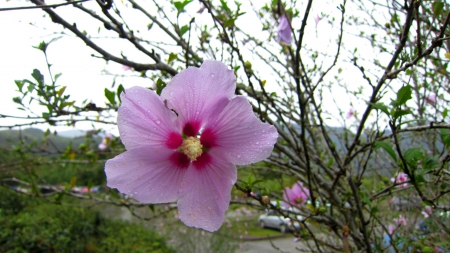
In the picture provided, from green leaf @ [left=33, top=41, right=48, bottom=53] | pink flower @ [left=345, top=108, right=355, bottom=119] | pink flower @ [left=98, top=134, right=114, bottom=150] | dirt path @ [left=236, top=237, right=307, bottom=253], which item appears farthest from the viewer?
dirt path @ [left=236, top=237, right=307, bottom=253]

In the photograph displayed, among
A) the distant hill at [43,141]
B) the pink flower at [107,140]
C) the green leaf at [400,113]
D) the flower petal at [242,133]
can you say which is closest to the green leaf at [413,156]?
the green leaf at [400,113]

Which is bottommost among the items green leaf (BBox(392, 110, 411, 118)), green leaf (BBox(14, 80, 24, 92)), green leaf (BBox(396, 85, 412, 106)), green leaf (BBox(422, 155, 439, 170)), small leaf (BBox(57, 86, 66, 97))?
green leaf (BBox(14, 80, 24, 92))

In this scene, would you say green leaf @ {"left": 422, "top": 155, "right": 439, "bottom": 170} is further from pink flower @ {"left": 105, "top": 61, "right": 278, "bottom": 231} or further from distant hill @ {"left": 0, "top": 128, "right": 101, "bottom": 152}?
distant hill @ {"left": 0, "top": 128, "right": 101, "bottom": 152}

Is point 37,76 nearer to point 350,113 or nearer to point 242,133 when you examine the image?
point 242,133

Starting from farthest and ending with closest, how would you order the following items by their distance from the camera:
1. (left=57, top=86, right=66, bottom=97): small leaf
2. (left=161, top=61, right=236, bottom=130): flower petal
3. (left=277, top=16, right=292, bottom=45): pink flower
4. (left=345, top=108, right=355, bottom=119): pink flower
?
(left=345, top=108, right=355, bottom=119): pink flower, (left=277, top=16, right=292, bottom=45): pink flower, (left=57, top=86, right=66, bottom=97): small leaf, (left=161, top=61, right=236, bottom=130): flower petal

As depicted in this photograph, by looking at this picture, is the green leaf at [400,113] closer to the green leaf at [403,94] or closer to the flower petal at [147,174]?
the green leaf at [403,94]

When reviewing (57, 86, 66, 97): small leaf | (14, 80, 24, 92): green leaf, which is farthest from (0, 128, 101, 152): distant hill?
(57, 86, 66, 97): small leaf

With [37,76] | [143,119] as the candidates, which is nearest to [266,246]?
[37,76]

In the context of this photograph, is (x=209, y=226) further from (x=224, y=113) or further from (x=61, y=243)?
(x=61, y=243)
